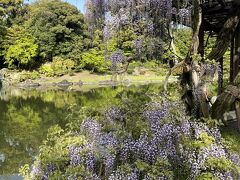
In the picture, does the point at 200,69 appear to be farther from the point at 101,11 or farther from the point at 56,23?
the point at 56,23

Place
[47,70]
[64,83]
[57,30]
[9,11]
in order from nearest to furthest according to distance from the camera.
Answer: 1. [64,83]
2. [47,70]
3. [57,30]
4. [9,11]

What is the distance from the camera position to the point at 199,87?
5434 mm

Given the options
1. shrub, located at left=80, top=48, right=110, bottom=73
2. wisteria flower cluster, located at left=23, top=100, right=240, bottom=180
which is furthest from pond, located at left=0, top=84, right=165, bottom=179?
shrub, located at left=80, top=48, right=110, bottom=73

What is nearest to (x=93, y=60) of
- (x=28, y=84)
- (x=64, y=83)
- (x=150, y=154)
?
(x=64, y=83)

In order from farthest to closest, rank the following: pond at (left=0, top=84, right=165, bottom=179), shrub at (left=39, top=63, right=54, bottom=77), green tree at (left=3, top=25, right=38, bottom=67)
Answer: green tree at (left=3, top=25, right=38, bottom=67) → shrub at (left=39, top=63, right=54, bottom=77) → pond at (left=0, top=84, right=165, bottom=179)

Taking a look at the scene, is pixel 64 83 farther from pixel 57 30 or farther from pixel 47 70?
pixel 57 30

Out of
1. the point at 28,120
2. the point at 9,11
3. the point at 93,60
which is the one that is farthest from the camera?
the point at 9,11

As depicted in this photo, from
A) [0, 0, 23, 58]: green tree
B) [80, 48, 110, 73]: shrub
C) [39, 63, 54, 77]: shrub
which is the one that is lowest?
[39, 63, 54, 77]: shrub

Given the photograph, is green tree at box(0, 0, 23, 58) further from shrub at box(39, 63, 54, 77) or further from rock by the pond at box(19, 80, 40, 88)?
rock by the pond at box(19, 80, 40, 88)

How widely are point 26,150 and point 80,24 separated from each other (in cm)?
2592

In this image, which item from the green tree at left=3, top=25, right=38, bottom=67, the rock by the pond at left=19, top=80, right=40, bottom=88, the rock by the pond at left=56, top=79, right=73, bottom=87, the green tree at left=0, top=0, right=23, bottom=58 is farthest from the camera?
the green tree at left=0, top=0, right=23, bottom=58

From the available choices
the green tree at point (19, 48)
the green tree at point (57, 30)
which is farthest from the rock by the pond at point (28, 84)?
the green tree at point (57, 30)

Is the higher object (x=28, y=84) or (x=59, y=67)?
(x=59, y=67)

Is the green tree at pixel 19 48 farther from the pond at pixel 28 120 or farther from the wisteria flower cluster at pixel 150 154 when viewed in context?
the wisteria flower cluster at pixel 150 154
